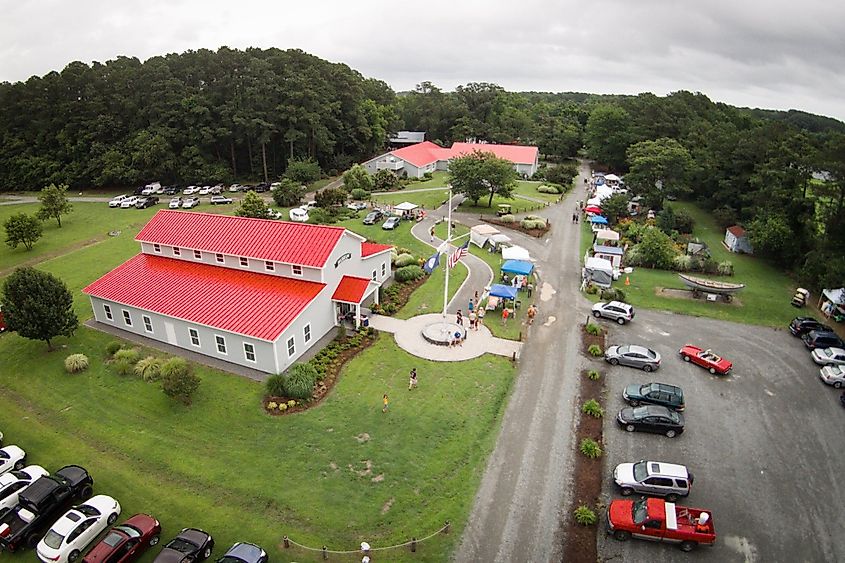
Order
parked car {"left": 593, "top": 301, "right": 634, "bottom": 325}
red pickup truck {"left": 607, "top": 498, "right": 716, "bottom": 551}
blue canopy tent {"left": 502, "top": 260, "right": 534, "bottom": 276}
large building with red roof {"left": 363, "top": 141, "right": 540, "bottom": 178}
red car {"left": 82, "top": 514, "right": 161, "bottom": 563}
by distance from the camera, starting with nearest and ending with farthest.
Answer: red car {"left": 82, "top": 514, "right": 161, "bottom": 563} → red pickup truck {"left": 607, "top": 498, "right": 716, "bottom": 551} → parked car {"left": 593, "top": 301, "right": 634, "bottom": 325} → blue canopy tent {"left": 502, "top": 260, "right": 534, "bottom": 276} → large building with red roof {"left": 363, "top": 141, "right": 540, "bottom": 178}

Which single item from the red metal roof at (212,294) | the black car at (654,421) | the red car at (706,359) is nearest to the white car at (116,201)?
the red metal roof at (212,294)

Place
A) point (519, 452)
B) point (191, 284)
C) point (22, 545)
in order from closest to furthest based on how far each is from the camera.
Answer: point (22, 545) → point (519, 452) → point (191, 284)

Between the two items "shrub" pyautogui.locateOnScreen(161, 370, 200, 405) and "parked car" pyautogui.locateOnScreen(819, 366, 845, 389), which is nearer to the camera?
"shrub" pyautogui.locateOnScreen(161, 370, 200, 405)

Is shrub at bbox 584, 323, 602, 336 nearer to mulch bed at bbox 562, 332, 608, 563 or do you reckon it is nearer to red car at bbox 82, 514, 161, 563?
mulch bed at bbox 562, 332, 608, 563

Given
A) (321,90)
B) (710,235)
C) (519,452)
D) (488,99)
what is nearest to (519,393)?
(519,452)

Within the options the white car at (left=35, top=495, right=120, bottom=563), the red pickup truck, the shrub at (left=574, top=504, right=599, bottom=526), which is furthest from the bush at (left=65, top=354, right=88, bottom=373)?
the red pickup truck

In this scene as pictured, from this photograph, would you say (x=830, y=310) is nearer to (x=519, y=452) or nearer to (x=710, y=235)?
(x=710, y=235)
